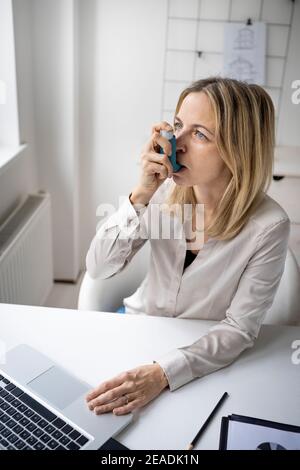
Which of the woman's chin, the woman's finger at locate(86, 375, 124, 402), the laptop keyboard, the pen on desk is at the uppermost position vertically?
the woman's chin

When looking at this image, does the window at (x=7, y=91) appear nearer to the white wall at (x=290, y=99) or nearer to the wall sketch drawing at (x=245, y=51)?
the wall sketch drawing at (x=245, y=51)

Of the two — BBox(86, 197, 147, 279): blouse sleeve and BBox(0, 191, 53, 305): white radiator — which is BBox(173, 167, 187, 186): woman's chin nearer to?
BBox(86, 197, 147, 279): blouse sleeve

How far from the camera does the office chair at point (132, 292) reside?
1.34m

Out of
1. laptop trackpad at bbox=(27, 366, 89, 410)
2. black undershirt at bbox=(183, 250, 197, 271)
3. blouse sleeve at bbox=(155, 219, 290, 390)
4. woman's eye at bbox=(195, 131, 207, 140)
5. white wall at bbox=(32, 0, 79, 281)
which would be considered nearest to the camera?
laptop trackpad at bbox=(27, 366, 89, 410)

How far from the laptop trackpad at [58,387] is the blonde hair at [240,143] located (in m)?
0.49

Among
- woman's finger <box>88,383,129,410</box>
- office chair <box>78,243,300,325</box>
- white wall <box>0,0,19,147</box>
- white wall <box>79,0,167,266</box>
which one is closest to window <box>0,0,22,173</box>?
white wall <box>0,0,19,147</box>

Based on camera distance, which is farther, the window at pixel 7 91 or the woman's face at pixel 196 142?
the window at pixel 7 91

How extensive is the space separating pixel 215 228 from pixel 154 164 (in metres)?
0.22

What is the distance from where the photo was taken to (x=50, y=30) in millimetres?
2176

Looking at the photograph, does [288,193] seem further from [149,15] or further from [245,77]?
[149,15]

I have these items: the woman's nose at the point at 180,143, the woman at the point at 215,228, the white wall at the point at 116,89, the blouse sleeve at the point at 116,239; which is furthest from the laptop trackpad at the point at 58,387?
the white wall at the point at 116,89

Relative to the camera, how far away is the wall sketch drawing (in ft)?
7.38

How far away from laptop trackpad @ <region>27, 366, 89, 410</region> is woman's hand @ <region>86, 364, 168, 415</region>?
0.04 metres
